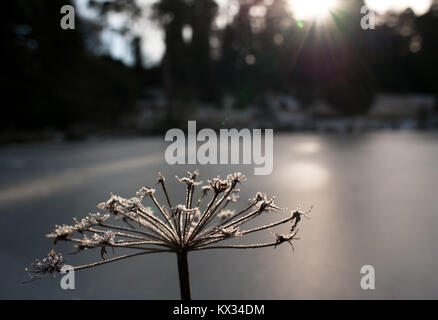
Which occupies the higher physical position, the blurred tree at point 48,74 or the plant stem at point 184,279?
the blurred tree at point 48,74

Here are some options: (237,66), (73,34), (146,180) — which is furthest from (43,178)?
(237,66)

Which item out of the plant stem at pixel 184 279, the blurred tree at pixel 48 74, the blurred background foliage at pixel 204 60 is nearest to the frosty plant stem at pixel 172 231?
the plant stem at pixel 184 279

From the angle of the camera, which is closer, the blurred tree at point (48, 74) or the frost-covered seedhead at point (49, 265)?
the frost-covered seedhead at point (49, 265)

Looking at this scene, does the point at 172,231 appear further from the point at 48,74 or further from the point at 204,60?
the point at 204,60

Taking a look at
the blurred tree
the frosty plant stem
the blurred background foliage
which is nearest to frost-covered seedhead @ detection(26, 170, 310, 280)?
the frosty plant stem

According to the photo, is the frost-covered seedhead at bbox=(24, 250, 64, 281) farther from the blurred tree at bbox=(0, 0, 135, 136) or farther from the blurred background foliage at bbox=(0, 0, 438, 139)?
the blurred tree at bbox=(0, 0, 135, 136)

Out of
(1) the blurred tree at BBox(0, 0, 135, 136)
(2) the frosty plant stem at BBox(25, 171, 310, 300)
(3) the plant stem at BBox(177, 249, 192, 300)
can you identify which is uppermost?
(1) the blurred tree at BBox(0, 0, 135, 136)

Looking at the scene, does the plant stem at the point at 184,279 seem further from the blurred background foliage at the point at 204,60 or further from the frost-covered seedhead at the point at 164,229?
the blurred background foliage at the point at 204,60

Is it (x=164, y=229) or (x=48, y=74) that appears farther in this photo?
(x=48, y=74)

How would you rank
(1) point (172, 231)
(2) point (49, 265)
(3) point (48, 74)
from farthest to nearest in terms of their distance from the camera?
(3) point (48, 74) < (1) point (172, 231) < (2) point (49, 265)

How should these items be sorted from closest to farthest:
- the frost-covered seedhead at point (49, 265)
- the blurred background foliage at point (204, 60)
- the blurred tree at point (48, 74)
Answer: the frost-covered seedhead at point (49, 265) < the blurred tree at point (48, 74) < the blurred background foliage at point (204, 60)

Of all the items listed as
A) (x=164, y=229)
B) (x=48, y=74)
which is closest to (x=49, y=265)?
(x=164, y=229)

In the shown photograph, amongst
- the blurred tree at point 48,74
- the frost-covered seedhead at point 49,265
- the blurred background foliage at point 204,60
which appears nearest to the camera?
the frost-covered seedhead at point 49,265

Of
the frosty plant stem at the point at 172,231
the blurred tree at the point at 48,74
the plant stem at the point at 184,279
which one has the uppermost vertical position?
the blurred tree at the point at 48,74
